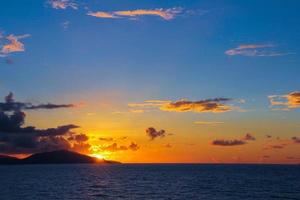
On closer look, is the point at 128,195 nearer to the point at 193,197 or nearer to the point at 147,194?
the point at 147,194

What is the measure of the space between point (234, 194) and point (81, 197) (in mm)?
43306

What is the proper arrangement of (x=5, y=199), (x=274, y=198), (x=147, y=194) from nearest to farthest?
1. (x=5, y=199)
2. (x=274, y=198)
3. (x=147, y=194)

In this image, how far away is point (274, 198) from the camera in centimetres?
10806

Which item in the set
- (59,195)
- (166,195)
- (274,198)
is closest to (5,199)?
(59,195)

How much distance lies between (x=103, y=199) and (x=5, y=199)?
24.2 meters

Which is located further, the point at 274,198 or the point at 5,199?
the point at 274,198

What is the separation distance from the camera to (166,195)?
114 m

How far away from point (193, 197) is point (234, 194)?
48.2ft

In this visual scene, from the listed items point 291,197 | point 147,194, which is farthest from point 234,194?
point 147,194

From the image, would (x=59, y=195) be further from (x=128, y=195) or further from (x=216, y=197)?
(x=216, y=197)

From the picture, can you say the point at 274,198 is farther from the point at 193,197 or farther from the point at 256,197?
the point at 193,197

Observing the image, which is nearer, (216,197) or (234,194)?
(216,197)

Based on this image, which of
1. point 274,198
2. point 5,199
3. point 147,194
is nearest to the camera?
point 5,199

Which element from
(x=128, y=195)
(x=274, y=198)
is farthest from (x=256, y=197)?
(x=128, y=195)
